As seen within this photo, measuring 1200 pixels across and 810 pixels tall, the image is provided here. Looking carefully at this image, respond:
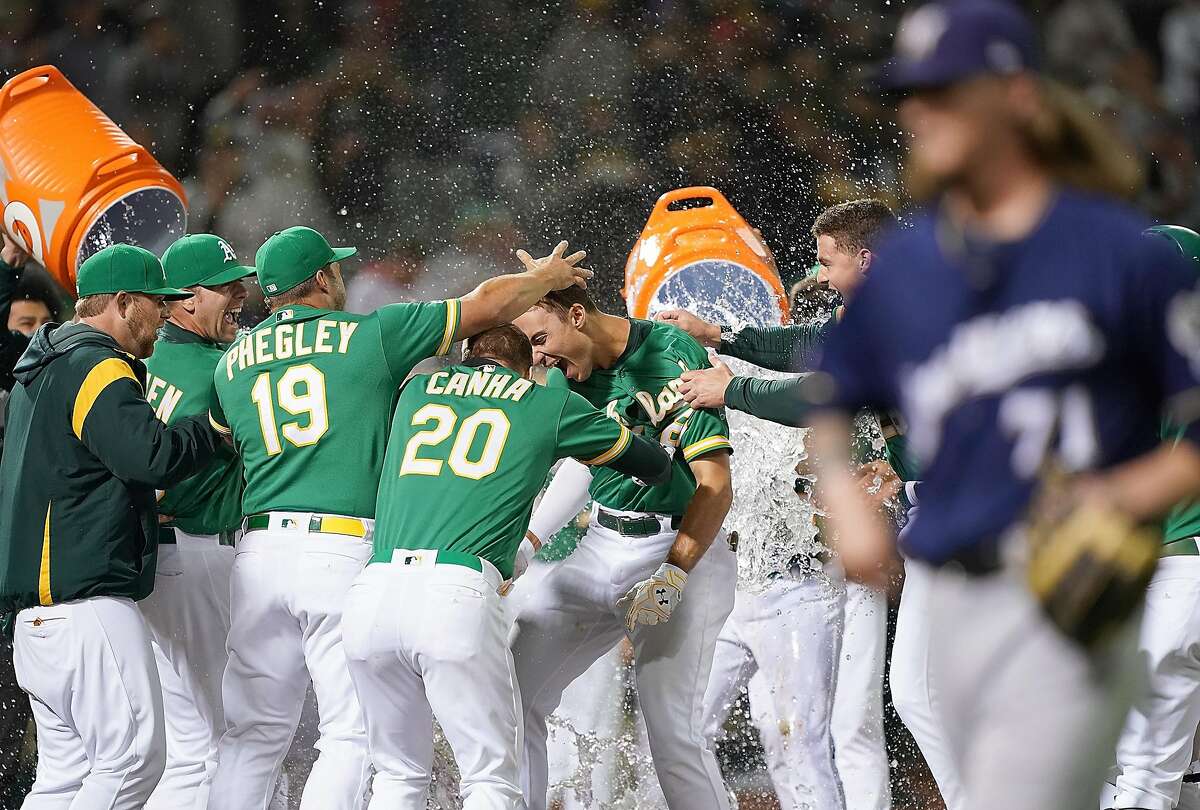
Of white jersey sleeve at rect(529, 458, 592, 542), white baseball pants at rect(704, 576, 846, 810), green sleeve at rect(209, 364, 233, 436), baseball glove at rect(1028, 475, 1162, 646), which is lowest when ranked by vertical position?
white baseball pants at rect(704, 576, 846, 810)

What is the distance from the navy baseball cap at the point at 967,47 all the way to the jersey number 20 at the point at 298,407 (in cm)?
204

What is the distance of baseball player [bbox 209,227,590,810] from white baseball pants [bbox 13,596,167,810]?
21 centimetres

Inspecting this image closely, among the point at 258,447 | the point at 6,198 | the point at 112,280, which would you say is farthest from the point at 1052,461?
the point at 6,198

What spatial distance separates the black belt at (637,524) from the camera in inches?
140

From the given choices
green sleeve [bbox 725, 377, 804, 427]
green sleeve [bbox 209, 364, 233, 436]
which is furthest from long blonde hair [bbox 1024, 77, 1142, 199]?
green sleeve [bbox 209, 364, 233, 436]

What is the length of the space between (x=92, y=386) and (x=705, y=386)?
151 centimetres

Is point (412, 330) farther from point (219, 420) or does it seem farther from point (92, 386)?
point (92, 386)

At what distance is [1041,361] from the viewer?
1415 mm

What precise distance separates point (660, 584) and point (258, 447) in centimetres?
106

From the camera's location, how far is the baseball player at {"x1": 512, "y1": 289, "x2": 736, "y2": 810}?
11.0 feet

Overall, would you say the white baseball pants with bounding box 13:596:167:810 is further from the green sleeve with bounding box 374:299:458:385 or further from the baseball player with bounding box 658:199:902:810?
the baseball player with bounding box 658:199:902:810

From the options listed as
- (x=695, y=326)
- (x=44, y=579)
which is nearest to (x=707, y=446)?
(x=695, y=326)

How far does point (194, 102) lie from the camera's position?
878 centimetres

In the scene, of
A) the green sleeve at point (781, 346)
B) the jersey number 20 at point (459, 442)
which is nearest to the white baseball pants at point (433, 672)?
the jersey number 20 at point (459, 442)
